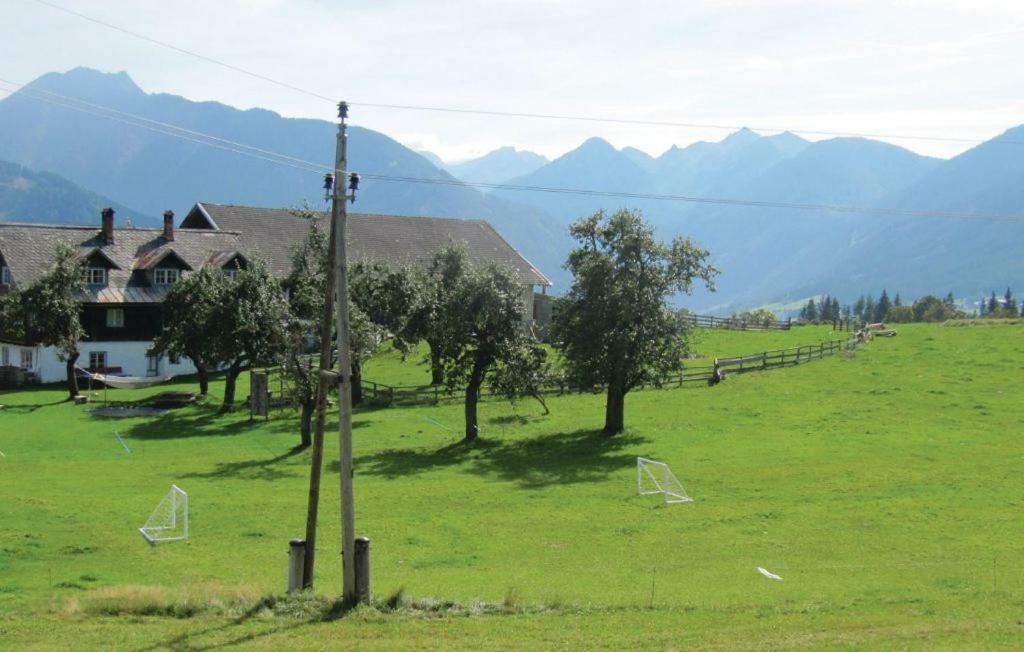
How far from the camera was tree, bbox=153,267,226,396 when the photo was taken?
181 ft

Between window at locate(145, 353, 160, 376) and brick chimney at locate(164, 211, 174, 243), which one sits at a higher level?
brick chimney at locate(164, 211, 174, 243)

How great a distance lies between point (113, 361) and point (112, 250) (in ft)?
30.1

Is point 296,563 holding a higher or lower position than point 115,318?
lower

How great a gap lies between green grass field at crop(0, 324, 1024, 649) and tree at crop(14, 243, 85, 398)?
3688 mm

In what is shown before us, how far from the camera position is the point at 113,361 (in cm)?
6956

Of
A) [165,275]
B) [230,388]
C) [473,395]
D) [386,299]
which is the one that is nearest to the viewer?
[473,395]

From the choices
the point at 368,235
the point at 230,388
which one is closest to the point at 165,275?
the point at 230,388

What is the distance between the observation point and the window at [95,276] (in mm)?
68956

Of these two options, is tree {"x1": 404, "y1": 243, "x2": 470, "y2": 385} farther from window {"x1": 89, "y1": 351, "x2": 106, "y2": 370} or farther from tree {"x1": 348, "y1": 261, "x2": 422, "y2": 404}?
window {"x1": 89, "y1": 351, "x2": 106, "y2": 370}

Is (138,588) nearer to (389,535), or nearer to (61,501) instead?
(389,535)

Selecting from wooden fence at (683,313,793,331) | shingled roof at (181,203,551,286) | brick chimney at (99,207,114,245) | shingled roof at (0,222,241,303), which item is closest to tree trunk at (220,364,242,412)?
shingled roof at (0,222,241,303)

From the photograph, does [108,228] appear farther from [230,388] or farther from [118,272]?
[230,388]

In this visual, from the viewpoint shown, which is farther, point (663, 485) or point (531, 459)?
point (531, 459)

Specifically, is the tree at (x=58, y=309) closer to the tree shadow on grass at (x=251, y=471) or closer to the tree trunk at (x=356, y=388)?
the tree trunk at (x=356, y=388)
